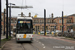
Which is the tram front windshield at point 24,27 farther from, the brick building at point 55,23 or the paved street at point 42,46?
the brick building at point 55,23

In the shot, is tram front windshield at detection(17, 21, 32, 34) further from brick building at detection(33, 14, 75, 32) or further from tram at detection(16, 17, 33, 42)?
brick building at detection(33, 14, 75, 32)

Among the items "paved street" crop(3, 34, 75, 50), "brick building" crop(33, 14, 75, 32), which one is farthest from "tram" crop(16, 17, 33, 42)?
"brick building" crop(33, 14, 75, 32)

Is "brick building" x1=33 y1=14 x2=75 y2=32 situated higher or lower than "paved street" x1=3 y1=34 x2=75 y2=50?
higher

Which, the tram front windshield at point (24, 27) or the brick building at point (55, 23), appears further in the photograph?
the brick building at point (55, 23)

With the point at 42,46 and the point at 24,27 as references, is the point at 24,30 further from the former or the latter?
the point at 42,46

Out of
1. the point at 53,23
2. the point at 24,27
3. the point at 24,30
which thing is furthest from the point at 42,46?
the point at 53,23

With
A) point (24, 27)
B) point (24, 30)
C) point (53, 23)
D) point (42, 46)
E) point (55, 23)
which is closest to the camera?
point (42, 46)

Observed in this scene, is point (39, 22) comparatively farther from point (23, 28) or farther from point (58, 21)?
point (23, 28)

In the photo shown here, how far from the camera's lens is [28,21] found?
2008 cm

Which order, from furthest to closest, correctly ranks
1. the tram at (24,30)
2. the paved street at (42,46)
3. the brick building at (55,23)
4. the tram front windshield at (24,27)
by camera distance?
the brick building at (55,23), the tram front windshield at (24,27), the tram at (24,30), the paved street at (42,46)

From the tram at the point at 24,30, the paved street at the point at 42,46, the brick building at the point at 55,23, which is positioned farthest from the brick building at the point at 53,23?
the paved street at the point at 42,46

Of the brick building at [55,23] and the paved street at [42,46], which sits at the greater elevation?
the brick building at [55,23]

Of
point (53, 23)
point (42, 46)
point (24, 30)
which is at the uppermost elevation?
point (53, 23)

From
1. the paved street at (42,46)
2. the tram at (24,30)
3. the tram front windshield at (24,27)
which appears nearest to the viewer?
the paved street at (42,46)
